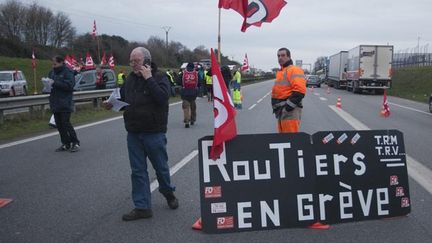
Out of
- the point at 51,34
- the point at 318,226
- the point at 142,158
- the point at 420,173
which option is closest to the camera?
the point at 318,226

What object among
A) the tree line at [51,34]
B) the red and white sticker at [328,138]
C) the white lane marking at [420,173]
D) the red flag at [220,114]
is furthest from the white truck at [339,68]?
the red flag at [220,114]

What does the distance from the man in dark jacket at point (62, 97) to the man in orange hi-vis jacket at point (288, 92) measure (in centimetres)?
451

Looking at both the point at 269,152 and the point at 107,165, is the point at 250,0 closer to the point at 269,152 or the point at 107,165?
the point at 269,152

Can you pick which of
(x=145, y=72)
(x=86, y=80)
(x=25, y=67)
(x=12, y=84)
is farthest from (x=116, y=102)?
(x=25, y=67)

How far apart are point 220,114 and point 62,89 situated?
5415 mm

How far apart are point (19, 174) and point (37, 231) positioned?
3.04 metres

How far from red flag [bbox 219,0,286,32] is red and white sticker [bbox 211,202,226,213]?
2717 mm

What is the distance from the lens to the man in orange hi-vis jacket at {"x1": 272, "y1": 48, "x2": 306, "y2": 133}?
6.61 m

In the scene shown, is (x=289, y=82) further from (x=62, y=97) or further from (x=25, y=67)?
(x=25, y=67)

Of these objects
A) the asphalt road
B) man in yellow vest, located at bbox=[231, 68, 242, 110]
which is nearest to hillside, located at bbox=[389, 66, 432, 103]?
man in yellow vest, located at bbox=[231, 68, 242, 110]

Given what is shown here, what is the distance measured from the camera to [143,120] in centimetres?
544

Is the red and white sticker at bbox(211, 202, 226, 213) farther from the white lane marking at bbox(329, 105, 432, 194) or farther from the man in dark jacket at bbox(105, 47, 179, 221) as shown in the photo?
the white lane marking at bbox(329, 105, 432, 194)

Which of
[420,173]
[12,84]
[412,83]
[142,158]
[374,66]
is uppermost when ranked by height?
[142,158]

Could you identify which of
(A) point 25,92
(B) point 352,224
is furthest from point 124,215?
(A) point 25,92
